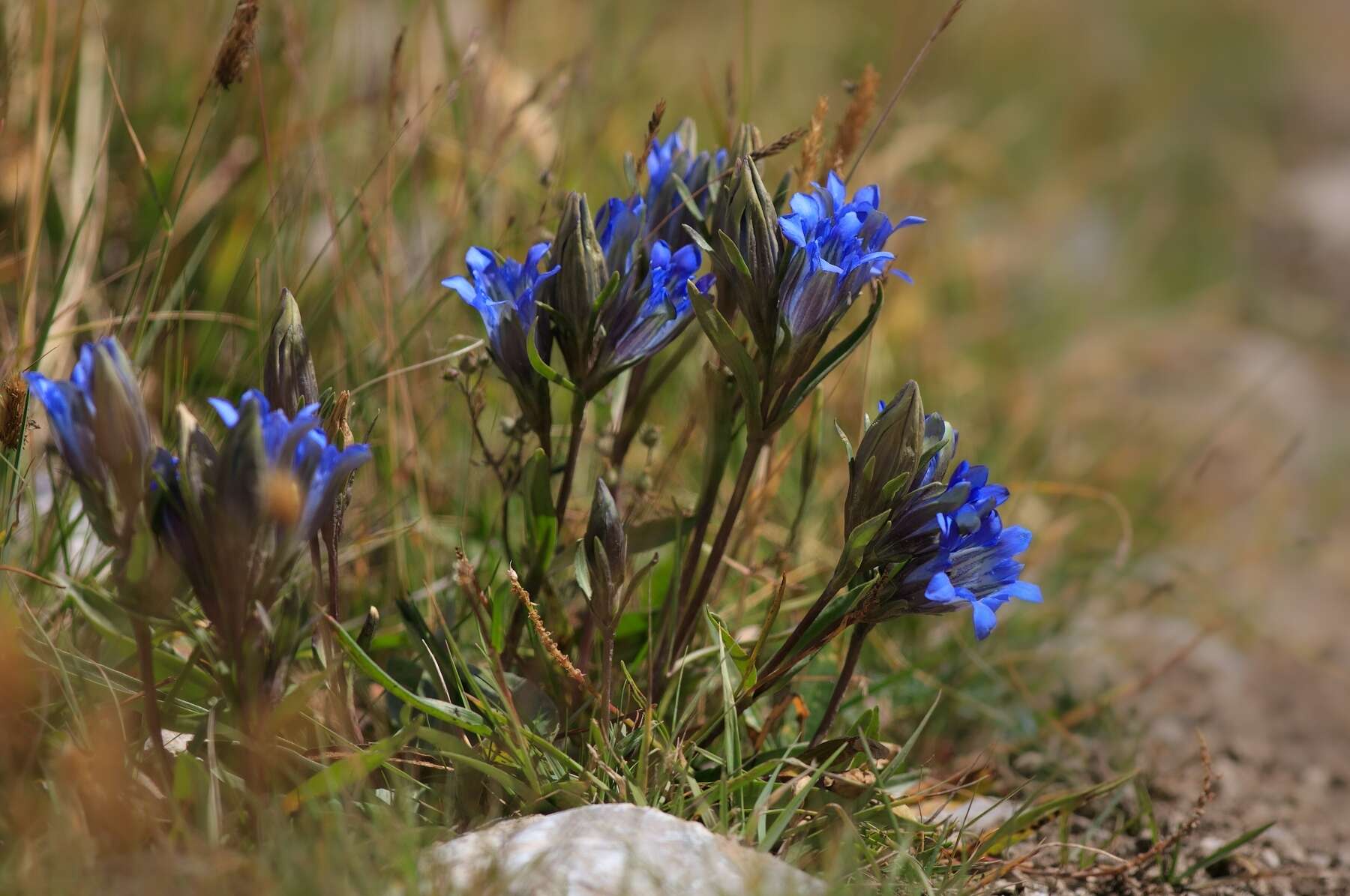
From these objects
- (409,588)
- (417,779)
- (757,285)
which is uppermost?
(757,285)

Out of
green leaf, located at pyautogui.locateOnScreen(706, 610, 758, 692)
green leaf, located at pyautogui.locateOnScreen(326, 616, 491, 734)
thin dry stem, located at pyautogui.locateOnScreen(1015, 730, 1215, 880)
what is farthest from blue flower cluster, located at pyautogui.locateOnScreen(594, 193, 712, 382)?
thin dry stem, located at pyautogui.locateOnScreen(1015, 730, 1215, 880)

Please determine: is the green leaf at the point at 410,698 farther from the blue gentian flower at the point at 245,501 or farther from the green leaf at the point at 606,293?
the green leaf at the point at 606,293

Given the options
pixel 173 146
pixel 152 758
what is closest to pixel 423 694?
pixel 152 758

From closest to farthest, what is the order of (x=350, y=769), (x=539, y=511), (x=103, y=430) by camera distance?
(x=103, y=430)
(x=350, y=769)
(x=539, y=511)

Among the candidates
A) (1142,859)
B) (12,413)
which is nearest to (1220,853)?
(1142,859)

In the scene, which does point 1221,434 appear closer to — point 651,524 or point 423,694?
point 651,524

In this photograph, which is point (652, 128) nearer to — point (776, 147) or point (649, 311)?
point (776, 147)
